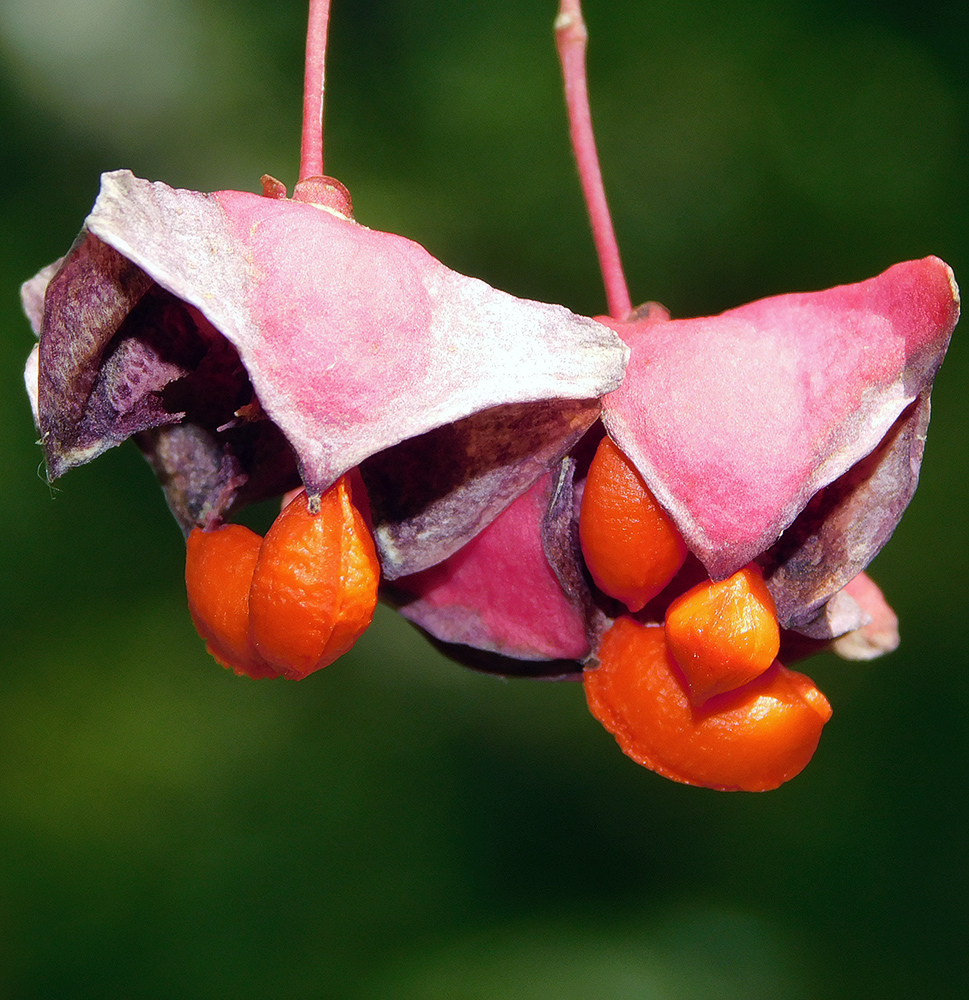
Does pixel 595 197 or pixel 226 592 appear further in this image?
pixel 595 197

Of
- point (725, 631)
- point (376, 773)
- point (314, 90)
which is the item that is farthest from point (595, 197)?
point (376, 773)

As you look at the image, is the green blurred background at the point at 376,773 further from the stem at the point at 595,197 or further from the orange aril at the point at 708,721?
the orange aril at the point at 708,721

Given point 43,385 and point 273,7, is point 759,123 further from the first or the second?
point 43,385

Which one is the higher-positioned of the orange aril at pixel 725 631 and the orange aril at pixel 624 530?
the orange aril at pixel 624 530

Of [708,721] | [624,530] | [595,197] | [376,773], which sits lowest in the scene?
[376,773]

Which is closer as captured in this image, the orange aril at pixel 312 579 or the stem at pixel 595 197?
the orange aril at pixel 312 579

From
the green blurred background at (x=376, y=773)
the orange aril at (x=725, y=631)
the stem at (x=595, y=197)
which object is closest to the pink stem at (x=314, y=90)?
the stem at (x=595, y=197)

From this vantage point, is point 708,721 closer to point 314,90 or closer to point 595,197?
point 595,197

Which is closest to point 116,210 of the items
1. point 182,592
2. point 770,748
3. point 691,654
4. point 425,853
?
point 691,654
